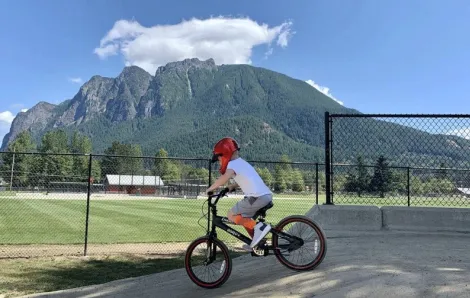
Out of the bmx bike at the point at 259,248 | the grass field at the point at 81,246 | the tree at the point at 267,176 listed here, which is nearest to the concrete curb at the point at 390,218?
the grass field at the point at 81,246

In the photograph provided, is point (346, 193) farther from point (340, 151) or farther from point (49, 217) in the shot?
point (49, 217)

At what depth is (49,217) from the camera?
20719 mm

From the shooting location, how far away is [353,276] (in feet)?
16.0

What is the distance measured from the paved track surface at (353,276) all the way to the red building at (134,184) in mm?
28098

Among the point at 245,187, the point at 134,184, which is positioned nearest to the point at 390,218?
the point at 245,187

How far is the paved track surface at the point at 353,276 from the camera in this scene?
175 inches

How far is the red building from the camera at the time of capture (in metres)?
→ 34.5

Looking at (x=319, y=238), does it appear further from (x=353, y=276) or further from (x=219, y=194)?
(x=219, y=194)

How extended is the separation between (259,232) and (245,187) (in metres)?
0.59

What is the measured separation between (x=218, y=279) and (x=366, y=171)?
8470 mm

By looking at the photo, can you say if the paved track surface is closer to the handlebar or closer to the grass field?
the handlebar

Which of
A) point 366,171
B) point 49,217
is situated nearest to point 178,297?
point 366,171

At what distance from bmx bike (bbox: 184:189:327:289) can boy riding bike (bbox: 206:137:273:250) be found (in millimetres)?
106

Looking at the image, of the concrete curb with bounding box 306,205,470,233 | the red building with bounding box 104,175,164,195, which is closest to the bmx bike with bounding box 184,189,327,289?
the concrete curb with bounding box 306,205,470,233
